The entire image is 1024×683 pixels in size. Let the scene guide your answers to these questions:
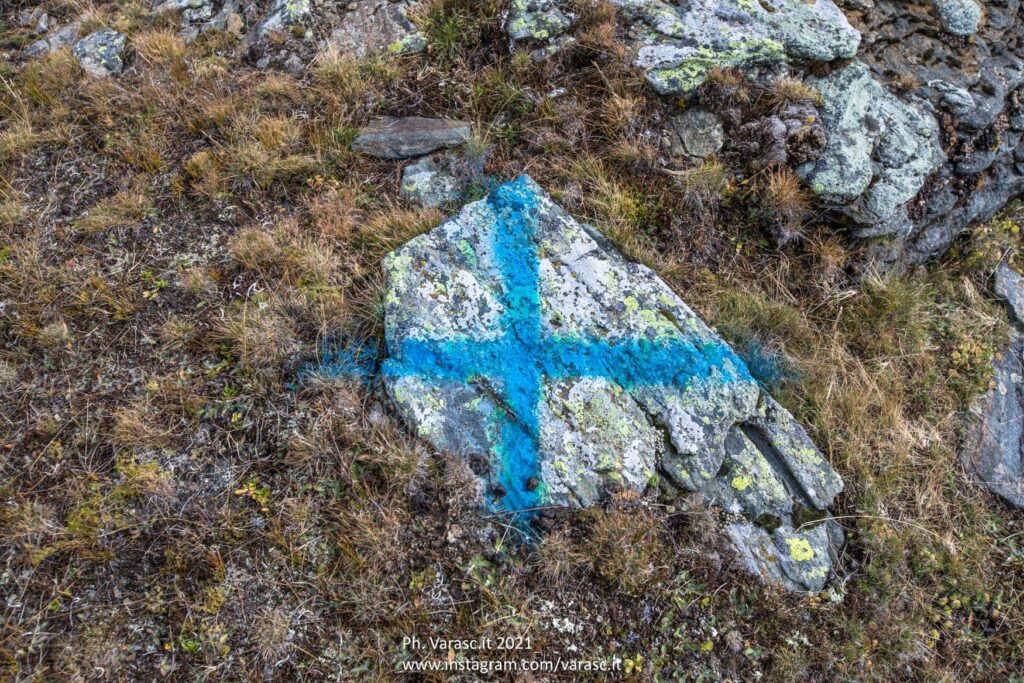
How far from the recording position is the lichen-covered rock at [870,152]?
5.10 meters

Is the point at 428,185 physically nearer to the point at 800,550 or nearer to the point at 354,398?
the point at 354,398

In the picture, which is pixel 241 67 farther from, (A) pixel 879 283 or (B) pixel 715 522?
(A) pixel 879 283

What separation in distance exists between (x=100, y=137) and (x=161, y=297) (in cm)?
208

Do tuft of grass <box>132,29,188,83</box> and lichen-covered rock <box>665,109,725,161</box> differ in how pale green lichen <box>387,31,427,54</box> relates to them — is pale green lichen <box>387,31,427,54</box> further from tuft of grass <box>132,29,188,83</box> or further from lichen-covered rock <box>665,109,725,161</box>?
lichen-covered rock <box>665,109,725,161</box>

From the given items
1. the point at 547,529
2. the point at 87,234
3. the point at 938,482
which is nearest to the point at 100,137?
the point at 87,234

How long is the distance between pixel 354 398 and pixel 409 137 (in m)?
2.56

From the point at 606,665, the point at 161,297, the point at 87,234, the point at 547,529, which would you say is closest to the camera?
the point at 606,665

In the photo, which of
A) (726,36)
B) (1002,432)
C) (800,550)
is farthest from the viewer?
(726,36)

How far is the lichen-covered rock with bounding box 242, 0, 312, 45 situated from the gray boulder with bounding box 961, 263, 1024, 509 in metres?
7.19

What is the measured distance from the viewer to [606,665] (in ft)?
11.3

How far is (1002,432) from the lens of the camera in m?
4.94

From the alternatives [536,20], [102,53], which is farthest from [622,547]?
[102,53]

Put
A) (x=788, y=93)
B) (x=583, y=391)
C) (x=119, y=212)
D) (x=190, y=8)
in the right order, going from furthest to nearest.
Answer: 1. (x=190, y=8)
2. (x=788, y=93)
3. (x=119, y=212)
4. (x=583, y=391)

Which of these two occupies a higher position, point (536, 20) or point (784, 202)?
point (536, 20)
